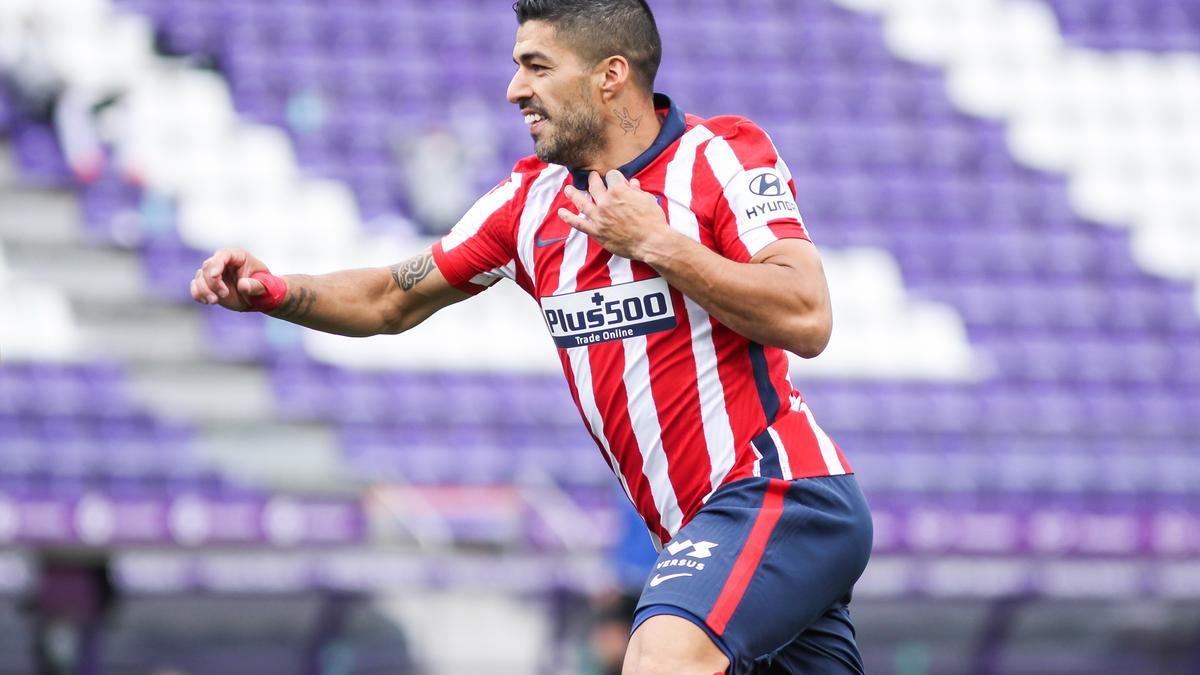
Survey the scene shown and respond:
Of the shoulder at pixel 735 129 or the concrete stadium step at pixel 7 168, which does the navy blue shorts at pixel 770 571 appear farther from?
the concrete stadium step at pixel 7 168

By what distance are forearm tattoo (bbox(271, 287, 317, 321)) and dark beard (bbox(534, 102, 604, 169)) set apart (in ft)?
2.58

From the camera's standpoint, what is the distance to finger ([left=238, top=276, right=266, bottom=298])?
161 inches

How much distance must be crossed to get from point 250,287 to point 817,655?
1.72 meters

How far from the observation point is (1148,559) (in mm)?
10320

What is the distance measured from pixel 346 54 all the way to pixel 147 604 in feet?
18.8

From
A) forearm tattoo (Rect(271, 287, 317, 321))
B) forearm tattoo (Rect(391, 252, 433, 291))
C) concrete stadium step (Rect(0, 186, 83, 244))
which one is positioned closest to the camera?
forearm tattoo (Rect(271, 287, 317, 321))

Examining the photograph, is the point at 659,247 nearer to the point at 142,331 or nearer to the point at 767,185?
the point at 767,185

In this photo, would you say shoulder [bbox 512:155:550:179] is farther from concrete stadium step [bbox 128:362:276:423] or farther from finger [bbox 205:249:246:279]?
concrete stadium step [bbox 128:362:276:423]

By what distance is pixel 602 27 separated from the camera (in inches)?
159

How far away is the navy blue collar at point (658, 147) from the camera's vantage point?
4066mm

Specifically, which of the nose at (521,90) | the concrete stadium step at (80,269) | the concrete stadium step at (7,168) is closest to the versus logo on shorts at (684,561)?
the nose at (521,90)

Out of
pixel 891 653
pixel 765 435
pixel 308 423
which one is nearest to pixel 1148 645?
pixel 891 653

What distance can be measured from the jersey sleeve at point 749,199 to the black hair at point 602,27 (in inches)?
11.6

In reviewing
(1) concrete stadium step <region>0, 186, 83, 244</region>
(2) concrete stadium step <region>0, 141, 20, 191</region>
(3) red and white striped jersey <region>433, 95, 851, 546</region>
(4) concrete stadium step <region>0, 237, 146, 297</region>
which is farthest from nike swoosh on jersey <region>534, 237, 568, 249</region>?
(2) concrete stadium step <region>0, 141, 20, 191</region>
